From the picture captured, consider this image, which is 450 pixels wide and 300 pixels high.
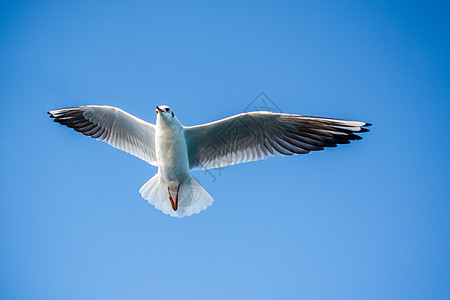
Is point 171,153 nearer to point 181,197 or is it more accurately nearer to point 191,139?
point 191,139

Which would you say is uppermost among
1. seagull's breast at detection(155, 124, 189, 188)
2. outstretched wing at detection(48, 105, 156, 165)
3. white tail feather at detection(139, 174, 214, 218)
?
outstretched wing at detection(48, 105, 156, 165)

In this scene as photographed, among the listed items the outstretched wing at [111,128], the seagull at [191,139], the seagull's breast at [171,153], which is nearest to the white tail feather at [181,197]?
the seagull at [191,139]

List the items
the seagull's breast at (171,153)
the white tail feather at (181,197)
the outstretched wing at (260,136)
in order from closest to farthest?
the outstretched wing at (260,136) → the seagull's breast at (171,153) → the white tail feather at (181,197)

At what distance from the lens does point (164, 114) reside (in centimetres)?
476

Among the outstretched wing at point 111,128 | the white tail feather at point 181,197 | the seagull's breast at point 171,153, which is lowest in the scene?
the white tail feather at point 181,197

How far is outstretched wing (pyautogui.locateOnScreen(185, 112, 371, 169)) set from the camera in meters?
4.69

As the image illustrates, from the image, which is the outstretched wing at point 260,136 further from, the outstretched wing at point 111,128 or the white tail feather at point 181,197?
the outstretched wing at point 111,128

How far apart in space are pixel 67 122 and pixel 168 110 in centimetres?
173

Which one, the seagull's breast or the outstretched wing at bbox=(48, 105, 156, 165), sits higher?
the outstretched wing at bbox=(48, 105, 156, 165)

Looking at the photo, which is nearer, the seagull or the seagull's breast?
the seagull

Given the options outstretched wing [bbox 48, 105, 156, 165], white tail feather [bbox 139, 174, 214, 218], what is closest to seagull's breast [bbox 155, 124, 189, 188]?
white tail feather [bbox 139, 174, 214, 218]

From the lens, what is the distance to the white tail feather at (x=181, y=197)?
5.26m

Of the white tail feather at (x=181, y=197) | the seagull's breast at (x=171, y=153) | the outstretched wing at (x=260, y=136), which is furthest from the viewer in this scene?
the white tail feather at (x=181, y=197)

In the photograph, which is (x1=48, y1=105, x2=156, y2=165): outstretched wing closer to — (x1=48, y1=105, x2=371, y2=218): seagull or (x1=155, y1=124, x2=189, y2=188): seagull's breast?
(x1=48, y1=105, x2=371, y2=218): seagull
